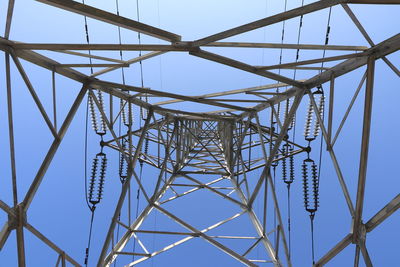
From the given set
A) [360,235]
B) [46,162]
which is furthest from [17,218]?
[360,235]

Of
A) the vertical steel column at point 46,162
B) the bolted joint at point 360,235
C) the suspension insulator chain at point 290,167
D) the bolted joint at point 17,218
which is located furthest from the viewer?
the suspension insulator chain at point 290,167

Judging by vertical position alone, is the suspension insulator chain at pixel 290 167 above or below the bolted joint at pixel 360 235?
above

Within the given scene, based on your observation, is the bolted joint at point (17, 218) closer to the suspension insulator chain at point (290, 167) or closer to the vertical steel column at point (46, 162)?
the vertical steel column at point (46, 162)

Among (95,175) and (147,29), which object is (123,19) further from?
(95,175)

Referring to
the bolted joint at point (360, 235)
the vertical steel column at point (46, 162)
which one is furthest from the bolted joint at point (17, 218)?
the bolted joint at point (360, 235)

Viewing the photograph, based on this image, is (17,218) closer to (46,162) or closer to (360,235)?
(46,162)

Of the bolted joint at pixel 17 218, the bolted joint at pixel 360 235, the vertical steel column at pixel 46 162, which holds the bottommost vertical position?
the bolted joint at pixel 360 235

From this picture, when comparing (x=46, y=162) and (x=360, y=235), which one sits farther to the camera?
(x=46, y=162)

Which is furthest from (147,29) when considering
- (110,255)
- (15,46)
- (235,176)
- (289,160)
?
(235,176)

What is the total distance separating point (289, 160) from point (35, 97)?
35.9ft

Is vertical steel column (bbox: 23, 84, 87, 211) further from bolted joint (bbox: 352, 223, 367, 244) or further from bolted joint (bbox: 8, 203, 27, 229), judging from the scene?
bolted joint (bbox: 352, 223, 367, 244)

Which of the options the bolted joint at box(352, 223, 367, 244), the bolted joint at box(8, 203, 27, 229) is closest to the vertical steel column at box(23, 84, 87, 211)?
the bolted joint at box(8, 203, 27, 229)

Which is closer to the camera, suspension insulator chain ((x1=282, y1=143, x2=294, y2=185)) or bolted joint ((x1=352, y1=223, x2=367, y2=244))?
bolted joint ((x1=352, y1=223, x2=367, y2=244))

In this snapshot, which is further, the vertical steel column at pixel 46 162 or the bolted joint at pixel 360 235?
the vertical steel column at pixel 46 162
